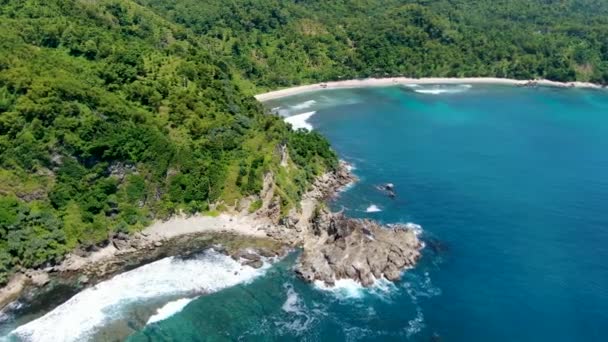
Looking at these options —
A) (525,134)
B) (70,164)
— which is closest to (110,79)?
(70,164)

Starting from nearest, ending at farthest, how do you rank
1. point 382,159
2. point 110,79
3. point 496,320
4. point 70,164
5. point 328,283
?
point 496,320
point 328,283
point 70,164
point 110,79
point 382,159

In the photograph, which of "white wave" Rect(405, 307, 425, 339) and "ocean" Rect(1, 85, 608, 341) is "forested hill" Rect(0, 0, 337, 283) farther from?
"white wave" Rect(405, 307, 425, 339)

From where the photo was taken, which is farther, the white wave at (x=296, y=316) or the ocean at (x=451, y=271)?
the ocean at (x=451, y=271)

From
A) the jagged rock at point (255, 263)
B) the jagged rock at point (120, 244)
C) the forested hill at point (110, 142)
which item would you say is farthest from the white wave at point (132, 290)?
the forested hill at point (110, 142)

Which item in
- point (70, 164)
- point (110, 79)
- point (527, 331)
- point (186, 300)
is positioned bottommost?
point (527, 331)

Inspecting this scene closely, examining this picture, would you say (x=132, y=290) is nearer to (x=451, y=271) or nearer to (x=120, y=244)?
(x=120, y=244)

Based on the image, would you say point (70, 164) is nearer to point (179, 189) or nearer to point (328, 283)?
point (179, 189)

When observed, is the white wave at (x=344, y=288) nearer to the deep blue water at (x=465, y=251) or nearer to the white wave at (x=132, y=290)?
the deep blue water at (x=465, y=251)
